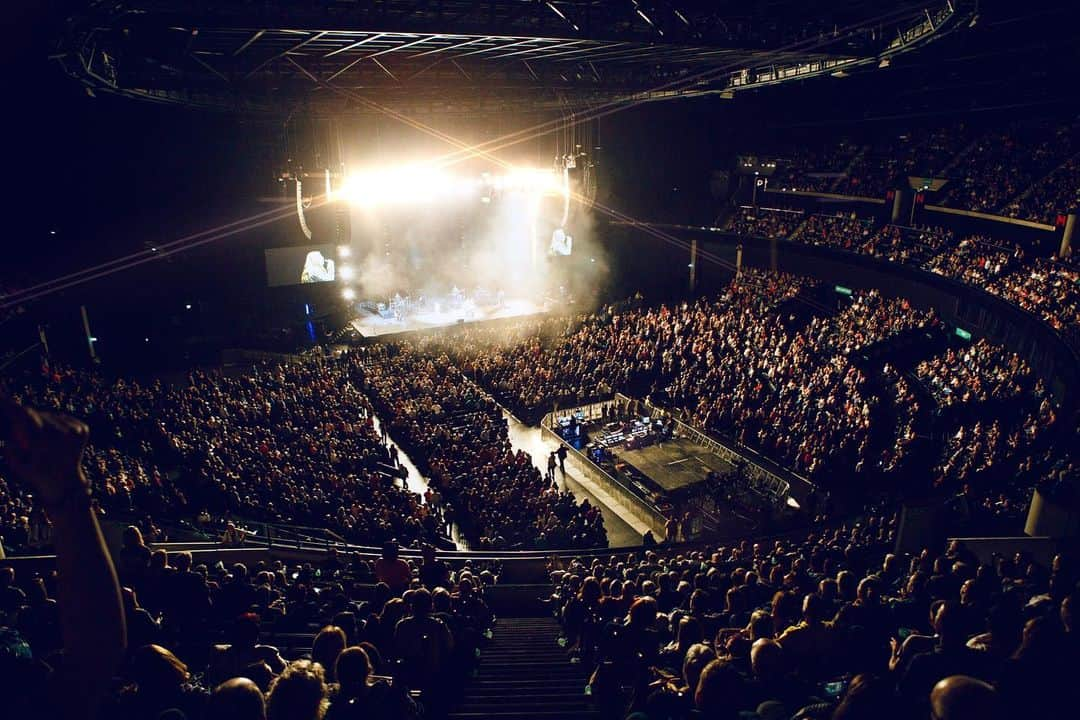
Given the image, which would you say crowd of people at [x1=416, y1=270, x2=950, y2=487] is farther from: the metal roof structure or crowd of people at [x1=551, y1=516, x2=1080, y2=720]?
crowd of people at [x1=551, y1=516, x2=1080, y2=720]

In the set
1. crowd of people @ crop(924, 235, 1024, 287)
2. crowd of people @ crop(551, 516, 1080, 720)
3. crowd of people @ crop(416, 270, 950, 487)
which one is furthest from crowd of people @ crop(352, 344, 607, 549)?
crowd of people @ crop(924, 235, 1024, 287)

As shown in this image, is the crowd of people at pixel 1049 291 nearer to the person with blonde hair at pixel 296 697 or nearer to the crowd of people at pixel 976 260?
the crowd of people at pixel 976 260

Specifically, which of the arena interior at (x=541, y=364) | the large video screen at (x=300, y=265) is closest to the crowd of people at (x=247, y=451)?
the arena interior at (x=541, y=364)

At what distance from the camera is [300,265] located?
29609 mm

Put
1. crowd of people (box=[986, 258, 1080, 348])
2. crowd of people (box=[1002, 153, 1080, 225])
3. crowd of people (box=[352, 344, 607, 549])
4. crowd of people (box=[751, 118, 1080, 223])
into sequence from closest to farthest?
crowd of people (box=[352, 344, 607, 549])
crowd of people (box=[986, 258, 1080, 348])
crowd of people (box=[1002, 153, 1080, 225])
crowd of people (box=[751, 118, 1080, 223])

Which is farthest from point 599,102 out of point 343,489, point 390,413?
point 343,489

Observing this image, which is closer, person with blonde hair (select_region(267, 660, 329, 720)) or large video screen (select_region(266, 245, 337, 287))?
person with blonde hair (select_region(267, 660, 329, 720))

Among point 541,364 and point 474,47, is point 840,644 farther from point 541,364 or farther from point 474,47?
point 541,364

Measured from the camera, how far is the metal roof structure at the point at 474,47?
9844 millimetres

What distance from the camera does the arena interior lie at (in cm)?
401

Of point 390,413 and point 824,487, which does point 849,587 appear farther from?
point 390,413

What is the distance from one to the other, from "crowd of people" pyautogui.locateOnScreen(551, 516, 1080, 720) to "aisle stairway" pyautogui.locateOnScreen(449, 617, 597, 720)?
0.32m

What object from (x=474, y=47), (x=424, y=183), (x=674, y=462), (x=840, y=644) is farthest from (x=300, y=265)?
(x=840, y=644)

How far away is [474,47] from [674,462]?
11.7 metres
